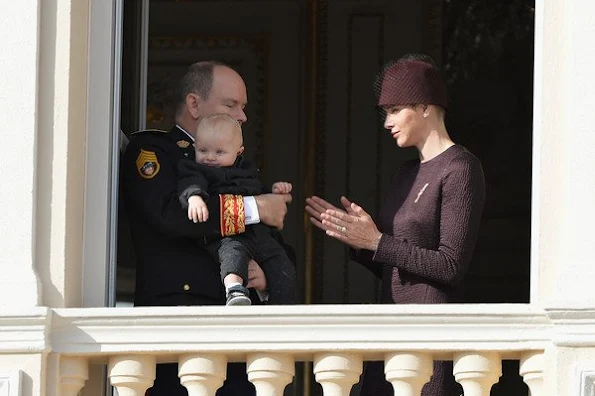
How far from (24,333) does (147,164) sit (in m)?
0.78

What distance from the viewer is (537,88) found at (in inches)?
239

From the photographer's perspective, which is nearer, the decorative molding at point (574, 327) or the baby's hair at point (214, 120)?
the decorative molding at point (574, 327)

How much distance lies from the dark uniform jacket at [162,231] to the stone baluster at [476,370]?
86cm

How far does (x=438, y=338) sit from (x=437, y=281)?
37 centimetres

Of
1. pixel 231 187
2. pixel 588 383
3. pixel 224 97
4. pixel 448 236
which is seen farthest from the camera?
pixel 224 97

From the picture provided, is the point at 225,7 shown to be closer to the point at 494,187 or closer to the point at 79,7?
the point at 494,187

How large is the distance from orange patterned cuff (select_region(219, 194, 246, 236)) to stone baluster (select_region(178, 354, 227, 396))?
0.46 meters

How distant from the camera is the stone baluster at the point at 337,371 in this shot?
5.95 metres

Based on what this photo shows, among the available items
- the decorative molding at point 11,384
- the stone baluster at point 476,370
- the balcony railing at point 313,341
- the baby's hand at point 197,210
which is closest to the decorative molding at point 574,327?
the balcony railing at point 313,341

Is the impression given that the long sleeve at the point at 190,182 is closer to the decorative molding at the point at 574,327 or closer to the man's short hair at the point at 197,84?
the man's short hair at the point at 197,84

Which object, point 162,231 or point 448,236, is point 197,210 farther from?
point 448,236

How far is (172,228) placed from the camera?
20.5ft

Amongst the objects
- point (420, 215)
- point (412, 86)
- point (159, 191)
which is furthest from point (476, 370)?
point (159, 191)

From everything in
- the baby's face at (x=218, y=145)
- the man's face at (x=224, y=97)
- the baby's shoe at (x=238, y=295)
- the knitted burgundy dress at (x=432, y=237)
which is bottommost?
the baby's shoe at (x=238, y=295)
